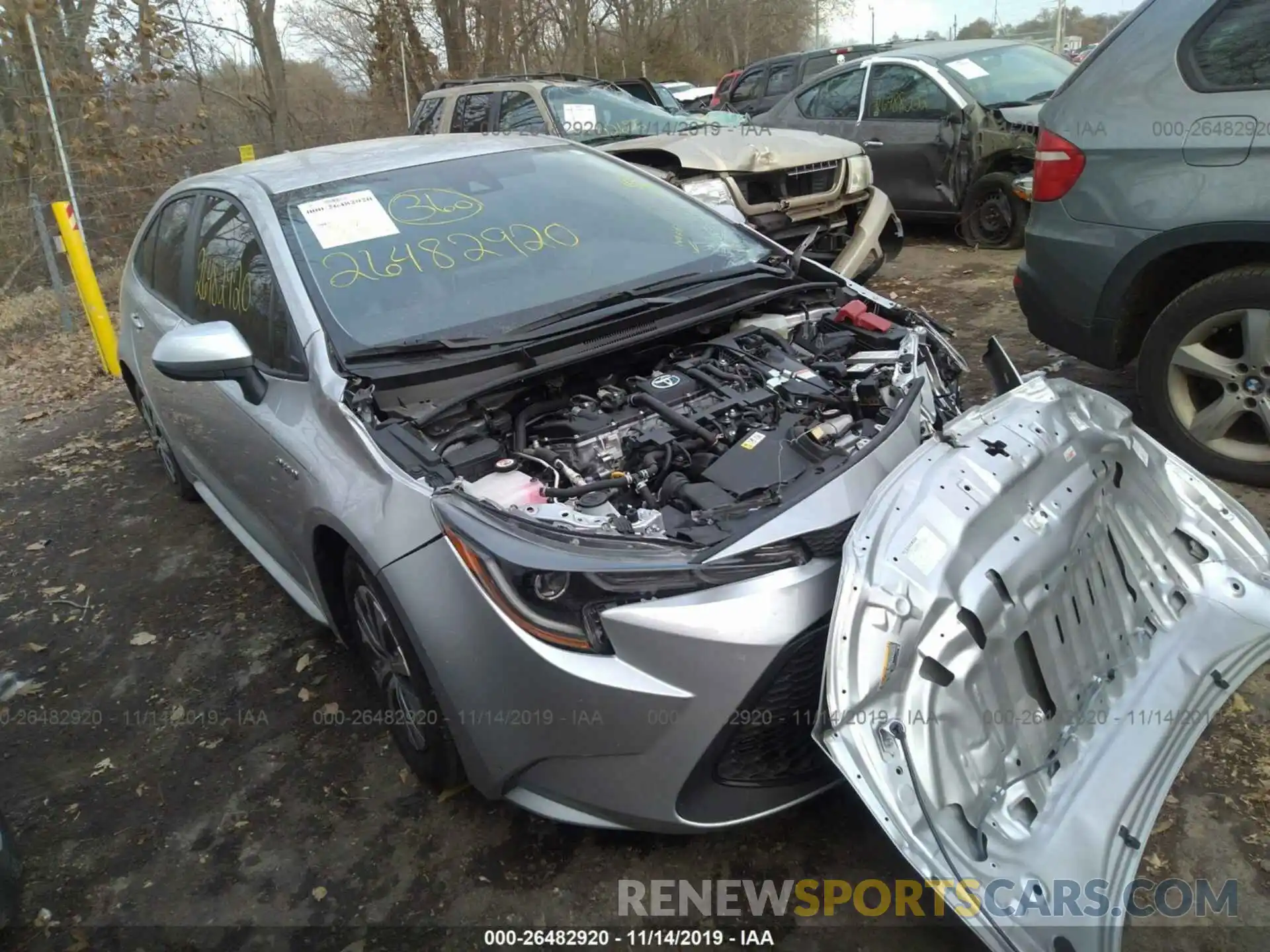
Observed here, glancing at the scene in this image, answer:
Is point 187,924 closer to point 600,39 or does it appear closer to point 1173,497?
point 1173,497

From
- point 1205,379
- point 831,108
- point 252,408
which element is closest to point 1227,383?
point 1205,379

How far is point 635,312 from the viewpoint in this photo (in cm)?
280

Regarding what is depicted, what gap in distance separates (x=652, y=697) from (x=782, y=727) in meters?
0.30

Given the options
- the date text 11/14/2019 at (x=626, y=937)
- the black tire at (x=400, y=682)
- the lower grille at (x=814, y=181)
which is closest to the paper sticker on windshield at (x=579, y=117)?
the lower grille at (x=814, y=181)

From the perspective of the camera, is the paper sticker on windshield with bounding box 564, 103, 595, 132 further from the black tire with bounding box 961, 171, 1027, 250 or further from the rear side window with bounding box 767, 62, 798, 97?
the rear side window with bounding box 767, 62, 798, 97

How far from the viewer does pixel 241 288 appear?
308 centimetres

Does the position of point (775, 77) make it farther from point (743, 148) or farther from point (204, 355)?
point (204, 355)

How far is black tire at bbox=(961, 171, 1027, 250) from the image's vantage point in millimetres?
7152

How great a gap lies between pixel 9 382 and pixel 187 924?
665cm

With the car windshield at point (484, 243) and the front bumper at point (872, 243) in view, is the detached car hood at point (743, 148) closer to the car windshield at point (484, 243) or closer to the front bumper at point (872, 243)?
the front bumper at point (872, 243)

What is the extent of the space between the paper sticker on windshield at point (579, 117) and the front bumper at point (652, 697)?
19.1 ft

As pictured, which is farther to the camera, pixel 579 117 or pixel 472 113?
pixel 472 113

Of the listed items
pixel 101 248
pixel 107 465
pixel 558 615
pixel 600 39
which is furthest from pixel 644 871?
pixel 600 39

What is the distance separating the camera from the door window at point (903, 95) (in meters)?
7.43
